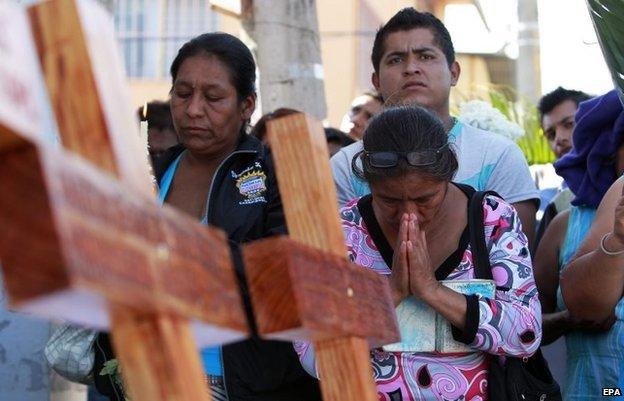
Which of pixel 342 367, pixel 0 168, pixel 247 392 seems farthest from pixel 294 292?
pixel 247 392

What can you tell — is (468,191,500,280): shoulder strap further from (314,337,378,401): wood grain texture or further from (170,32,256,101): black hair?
(314,337,378,401): wood grain texture

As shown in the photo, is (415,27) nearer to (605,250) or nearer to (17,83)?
(605,250)

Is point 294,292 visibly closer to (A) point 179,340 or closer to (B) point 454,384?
(A) point 179,340

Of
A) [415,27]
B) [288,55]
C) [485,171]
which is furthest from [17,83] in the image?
[288,55]

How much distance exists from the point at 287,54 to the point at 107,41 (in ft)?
18.0

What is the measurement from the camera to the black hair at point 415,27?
484 cm

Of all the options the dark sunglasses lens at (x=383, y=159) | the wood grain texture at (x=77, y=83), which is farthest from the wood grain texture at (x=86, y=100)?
the dark sunglasses lens at (x=383, y=159)

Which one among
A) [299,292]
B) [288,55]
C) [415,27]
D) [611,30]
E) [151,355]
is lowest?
[151,355]

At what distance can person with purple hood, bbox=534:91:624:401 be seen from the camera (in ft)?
13.5

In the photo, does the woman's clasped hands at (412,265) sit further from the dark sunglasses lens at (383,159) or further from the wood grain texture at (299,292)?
the wood grain texture at (299,292)

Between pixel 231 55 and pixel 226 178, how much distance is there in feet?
1.56

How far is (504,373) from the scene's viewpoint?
11.4 feet

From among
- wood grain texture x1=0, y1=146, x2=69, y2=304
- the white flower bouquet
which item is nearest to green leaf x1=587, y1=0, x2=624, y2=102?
wood grain texture x1=0, y1=146, x2=69, y2=304

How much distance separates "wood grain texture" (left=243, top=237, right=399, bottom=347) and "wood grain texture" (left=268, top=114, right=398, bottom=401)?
65mm
